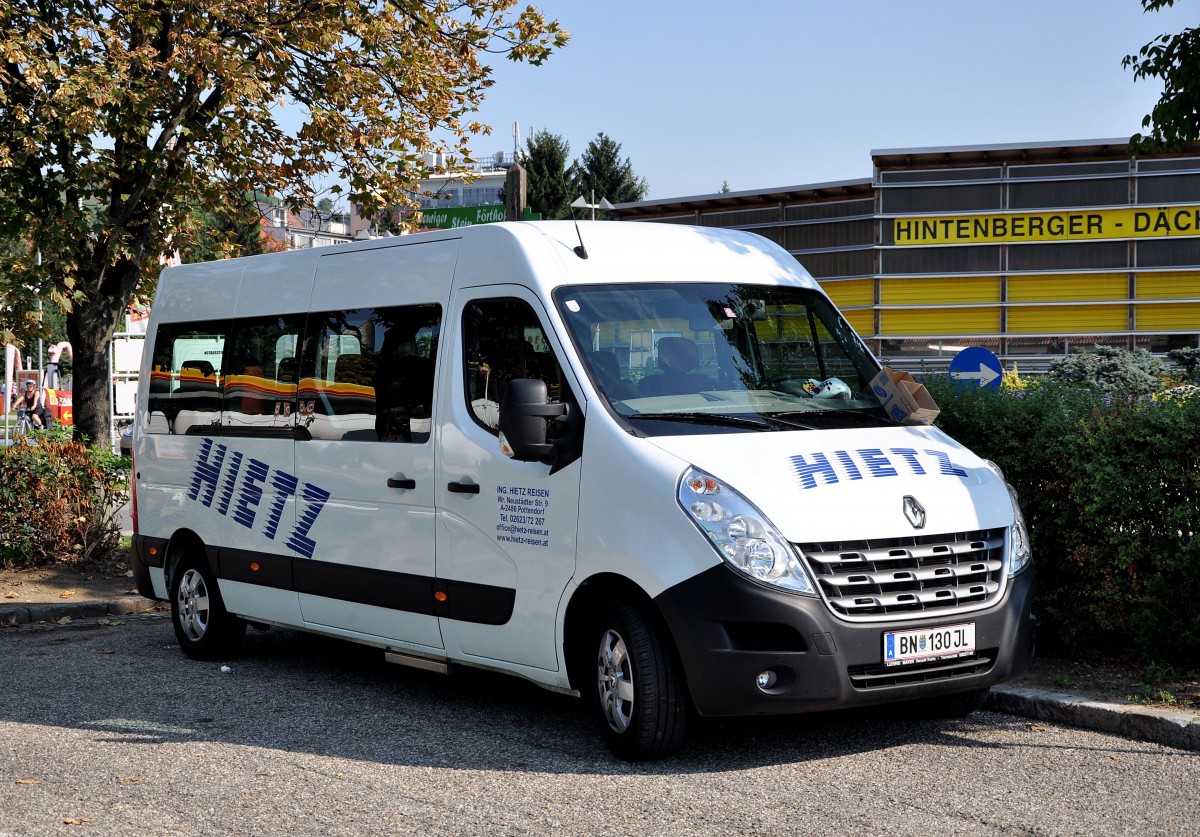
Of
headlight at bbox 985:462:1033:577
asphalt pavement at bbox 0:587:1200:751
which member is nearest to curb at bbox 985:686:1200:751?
asphalt pavement at bbox 0:587:1200:751

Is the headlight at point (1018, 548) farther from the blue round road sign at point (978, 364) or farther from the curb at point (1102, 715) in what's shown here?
the blue round road sign at point (978, 364)

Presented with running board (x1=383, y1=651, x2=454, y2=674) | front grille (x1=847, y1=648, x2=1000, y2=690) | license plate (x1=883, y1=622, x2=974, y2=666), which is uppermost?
license plate (x1=883, y1=622, x2=974, y2=666)

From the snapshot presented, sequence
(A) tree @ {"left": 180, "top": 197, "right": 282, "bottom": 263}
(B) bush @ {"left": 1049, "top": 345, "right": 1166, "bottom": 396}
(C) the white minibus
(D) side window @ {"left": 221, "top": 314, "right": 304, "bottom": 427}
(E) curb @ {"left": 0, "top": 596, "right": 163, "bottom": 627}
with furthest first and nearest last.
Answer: (B) bush @ {"left": 1049, "top": 345, "right": 1166, "bottom": 396} → (A) tree @ {"left": 180, "top": 197, "right": 282, "bottom": 263} → (E) curb @ {"left": 0, "top": 596, "right": 163, "bottom": 627} → (D) side window @ {"left": 221, "top": 314, "right": 304, "bottom": 427} → (C) the white minibus

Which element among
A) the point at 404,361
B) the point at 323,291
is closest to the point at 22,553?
the point at 323,291

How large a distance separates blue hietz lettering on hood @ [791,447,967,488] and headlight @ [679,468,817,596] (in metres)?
0.29

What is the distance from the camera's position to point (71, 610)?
11086mm

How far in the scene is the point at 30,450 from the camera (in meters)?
12.6

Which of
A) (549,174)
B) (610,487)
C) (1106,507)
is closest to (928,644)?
(610,487)

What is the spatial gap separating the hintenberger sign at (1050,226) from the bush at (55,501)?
754 inches

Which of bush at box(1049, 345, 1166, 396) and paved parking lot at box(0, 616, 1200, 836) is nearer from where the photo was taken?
paved parking lot at box(0, 616, 1200, 836)

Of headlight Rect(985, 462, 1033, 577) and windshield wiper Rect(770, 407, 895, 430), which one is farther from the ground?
windshield wiper Rect(770, 407, 895, 430)

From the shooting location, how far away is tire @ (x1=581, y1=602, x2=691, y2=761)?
5.80 metres

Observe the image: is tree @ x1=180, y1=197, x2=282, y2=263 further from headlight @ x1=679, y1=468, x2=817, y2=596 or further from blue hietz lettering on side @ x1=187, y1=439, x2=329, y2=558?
headlight @ x1=679, y1=468, x2=817, y2=596

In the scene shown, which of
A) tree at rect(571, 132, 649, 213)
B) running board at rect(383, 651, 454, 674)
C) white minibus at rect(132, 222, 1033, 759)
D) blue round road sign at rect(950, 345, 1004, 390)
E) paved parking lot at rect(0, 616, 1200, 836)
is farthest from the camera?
tree at rect(571, 132, 649, 213)
